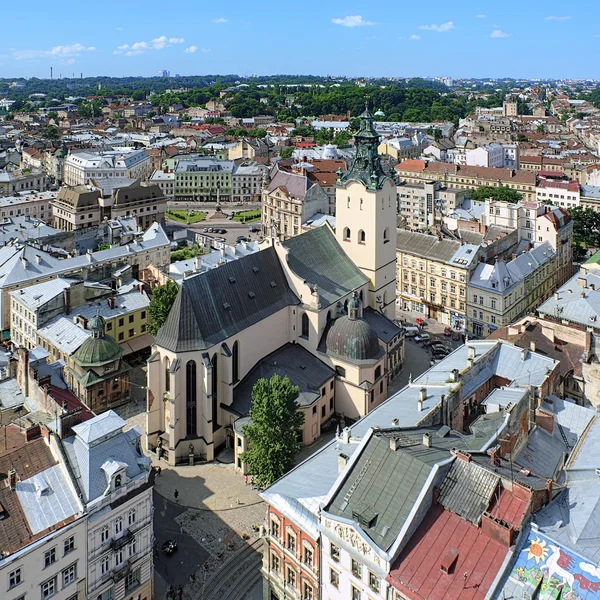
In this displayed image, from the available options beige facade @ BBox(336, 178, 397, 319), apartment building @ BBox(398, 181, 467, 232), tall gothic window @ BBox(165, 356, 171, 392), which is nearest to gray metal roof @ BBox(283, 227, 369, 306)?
beige facade @ BBox(336, 178, 397, 319)

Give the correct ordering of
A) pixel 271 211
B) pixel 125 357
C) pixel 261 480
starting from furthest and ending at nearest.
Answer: pixel 271 211
pixel 125 357
pixel 261 480

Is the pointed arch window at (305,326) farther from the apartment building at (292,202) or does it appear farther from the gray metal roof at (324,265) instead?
the apartment building at (292,202)

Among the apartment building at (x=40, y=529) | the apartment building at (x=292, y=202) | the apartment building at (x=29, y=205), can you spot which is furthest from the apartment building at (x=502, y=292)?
the apartment building at (x=29, y=205)

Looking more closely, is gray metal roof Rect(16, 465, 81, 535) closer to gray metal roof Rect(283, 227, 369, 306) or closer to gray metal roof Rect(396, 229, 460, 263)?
gray metal roof Rect(283, 227, 369, 306)

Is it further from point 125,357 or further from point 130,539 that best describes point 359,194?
point 130,539

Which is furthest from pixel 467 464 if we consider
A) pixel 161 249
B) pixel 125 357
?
pixel 161 249

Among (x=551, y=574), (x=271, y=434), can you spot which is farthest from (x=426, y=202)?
(x=551, y=574)

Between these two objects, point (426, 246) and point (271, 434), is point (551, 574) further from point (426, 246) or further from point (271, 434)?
point (426, 246)
